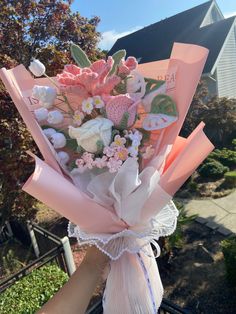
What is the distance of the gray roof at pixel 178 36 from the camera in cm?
1532

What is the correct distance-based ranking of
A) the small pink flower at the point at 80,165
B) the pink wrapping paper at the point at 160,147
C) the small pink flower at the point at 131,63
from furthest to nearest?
the small pink flower at the point at 131,63 < the small pink flower at the point at 80,165 < the pink wrapping paper at the point at 160,147

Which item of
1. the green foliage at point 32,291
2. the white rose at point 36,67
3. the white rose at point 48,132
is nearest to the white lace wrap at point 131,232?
the white rose at point 48,132

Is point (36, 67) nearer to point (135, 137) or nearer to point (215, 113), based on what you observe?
point (135, 137)

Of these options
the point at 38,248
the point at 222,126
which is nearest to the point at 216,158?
the point at 222,126

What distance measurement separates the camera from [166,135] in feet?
4.82

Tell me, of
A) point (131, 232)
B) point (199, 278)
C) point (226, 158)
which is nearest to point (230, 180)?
point (226, 158)

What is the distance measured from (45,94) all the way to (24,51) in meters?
4.58

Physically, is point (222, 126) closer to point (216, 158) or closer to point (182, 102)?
point (216, 158)

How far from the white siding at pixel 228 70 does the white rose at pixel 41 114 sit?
15.5 metres

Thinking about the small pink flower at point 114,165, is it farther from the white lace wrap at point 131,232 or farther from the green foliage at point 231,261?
the green foliage at point 231,261

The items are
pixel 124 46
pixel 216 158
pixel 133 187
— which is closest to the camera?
pixel 133 187

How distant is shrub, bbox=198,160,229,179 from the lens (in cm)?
779

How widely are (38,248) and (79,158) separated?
14.3 ft

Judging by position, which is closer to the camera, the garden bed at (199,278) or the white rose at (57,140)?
the white rose at (57,140)
